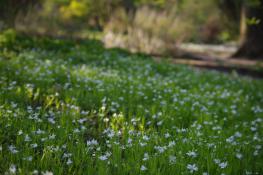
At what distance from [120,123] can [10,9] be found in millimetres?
8293

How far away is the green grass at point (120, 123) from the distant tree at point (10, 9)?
4281mm

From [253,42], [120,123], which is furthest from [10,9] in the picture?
[253,42]

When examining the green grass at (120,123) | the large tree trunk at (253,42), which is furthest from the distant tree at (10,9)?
the large tree trunk at (253,42)

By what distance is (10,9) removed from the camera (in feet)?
35.1

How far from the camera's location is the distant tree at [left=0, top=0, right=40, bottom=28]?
10664 mm

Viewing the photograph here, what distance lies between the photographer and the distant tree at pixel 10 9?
1066 cm

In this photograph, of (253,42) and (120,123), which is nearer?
(120,123)

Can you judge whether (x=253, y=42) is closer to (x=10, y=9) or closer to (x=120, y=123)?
(x=10, y=9)

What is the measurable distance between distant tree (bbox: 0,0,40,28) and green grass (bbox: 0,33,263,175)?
14.0 feet

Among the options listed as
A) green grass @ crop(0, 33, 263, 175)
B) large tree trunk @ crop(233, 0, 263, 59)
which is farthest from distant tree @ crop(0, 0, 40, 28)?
large tree trunk @ crop(233, 0, 263, 59)

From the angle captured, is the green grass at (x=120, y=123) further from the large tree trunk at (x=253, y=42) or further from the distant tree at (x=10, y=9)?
→ the large tree trunk at (x=253, y=42)

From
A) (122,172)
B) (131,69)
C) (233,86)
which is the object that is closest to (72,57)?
(131,69)

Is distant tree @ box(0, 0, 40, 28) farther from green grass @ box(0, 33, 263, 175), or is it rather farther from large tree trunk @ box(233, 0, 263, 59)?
large tree trunk @ box(233, 0, 263, 59)

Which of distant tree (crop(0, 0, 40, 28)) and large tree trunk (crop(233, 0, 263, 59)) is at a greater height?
distant tree (crop(0, 0, 40, 28))
